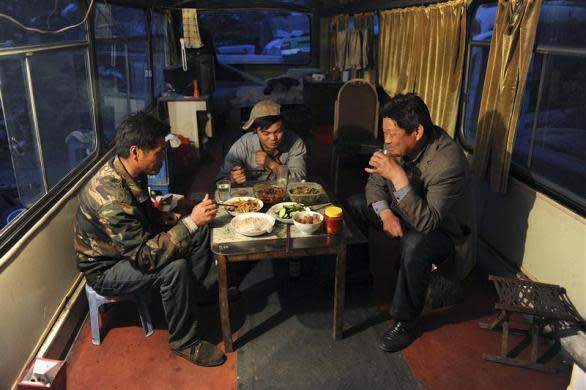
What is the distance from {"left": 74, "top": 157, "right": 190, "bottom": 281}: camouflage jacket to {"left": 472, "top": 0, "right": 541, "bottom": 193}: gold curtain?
2.47 meters

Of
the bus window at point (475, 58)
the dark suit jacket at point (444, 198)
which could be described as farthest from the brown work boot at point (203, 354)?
the bus window at point (475, 58)

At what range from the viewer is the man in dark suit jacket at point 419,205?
252cm

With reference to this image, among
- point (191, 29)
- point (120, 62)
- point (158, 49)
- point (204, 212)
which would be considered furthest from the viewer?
point (191, 29)

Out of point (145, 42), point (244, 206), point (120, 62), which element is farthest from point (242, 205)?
point (145, 42)

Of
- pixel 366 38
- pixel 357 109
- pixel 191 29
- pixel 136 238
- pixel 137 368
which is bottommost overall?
pixel 137 368

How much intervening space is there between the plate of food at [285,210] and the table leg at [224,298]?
1.32 feet

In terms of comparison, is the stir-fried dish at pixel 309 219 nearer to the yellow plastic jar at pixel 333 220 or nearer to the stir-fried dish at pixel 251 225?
the yellow plastic jar at pixel 333 220

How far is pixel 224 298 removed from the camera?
7.86 feet

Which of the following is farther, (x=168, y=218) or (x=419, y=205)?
(x=168, y=218)

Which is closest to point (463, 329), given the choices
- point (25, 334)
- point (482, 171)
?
point (482, 171)

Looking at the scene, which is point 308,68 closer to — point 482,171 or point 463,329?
point 482,171

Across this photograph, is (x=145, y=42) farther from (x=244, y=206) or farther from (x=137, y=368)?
(x=137, y=368)

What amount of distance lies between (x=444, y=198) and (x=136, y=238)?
178 cm

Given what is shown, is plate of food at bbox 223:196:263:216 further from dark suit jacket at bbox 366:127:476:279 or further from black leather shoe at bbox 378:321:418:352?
black leather shoe at bbox 378:321:418:352
